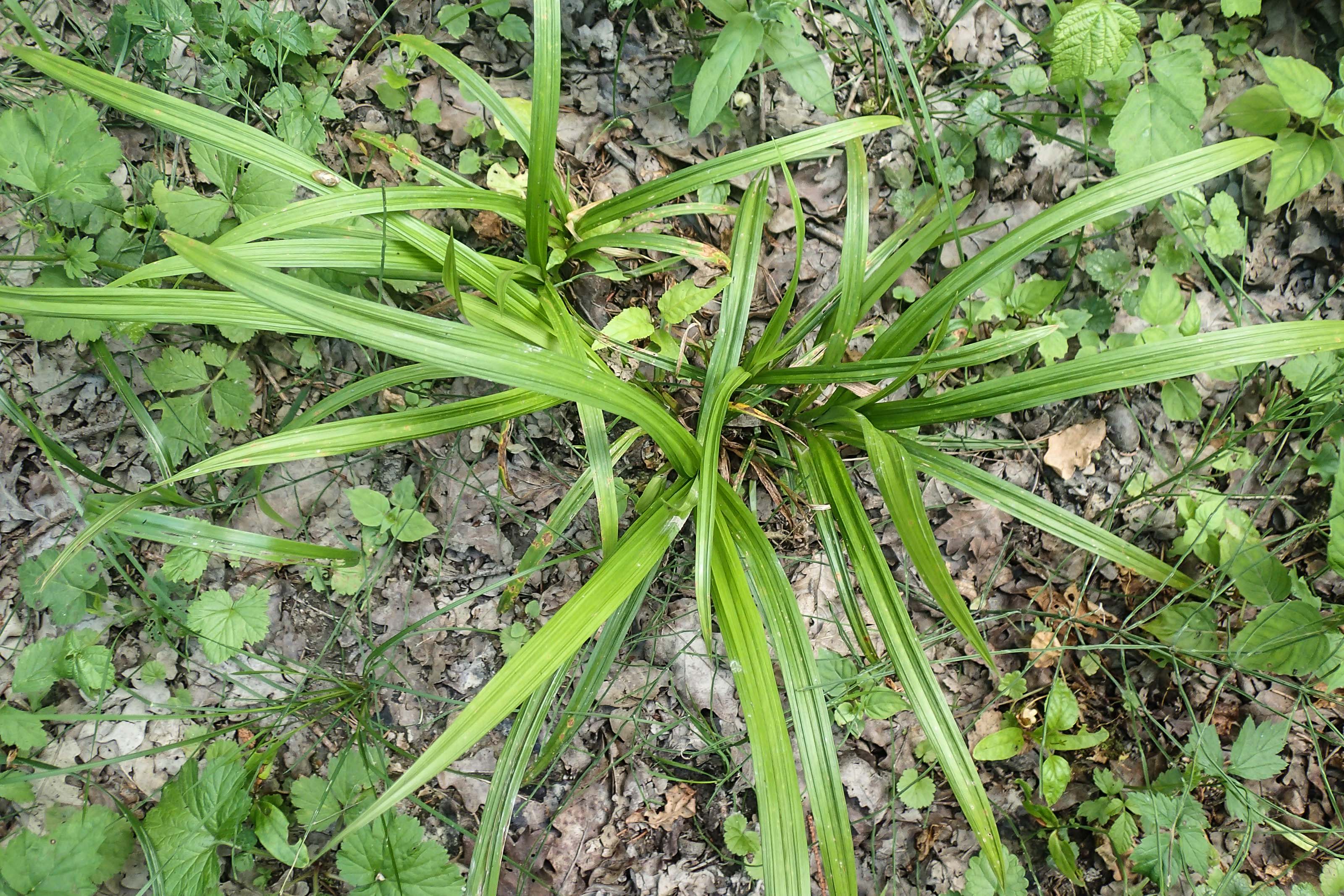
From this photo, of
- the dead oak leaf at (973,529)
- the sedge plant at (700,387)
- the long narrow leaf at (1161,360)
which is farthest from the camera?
the dead oak leaf at (973,529)

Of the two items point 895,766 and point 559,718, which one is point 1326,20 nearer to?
point 895,766

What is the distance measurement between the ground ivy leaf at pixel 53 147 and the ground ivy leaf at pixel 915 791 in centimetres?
206

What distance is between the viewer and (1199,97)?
1.42m

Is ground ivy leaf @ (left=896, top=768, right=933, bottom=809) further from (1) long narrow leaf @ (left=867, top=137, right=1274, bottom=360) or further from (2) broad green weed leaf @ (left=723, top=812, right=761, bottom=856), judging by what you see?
(1) long narrow leaf @ (left=867, top=137, right=1274, bottom=360)

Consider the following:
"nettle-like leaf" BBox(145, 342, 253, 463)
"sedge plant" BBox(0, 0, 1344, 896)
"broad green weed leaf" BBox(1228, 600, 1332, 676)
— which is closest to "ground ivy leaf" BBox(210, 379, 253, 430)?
"nettle-like leaf" BBox(145, 342, 253, 463)

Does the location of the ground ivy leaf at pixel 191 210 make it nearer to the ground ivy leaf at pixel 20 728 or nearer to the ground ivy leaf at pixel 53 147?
the ground ivy leaf at pixel 53 147

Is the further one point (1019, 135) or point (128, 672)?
point (1019, 135)

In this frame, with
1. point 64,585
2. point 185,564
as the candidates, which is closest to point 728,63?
point 185,564

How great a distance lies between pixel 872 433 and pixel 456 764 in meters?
1.14

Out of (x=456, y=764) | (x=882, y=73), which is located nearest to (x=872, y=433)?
(x=882, y=73)

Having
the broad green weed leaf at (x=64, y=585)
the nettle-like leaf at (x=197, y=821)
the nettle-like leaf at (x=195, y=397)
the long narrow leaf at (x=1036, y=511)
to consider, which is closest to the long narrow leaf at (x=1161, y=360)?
the long narrow leaf at (x=1036, y=511)

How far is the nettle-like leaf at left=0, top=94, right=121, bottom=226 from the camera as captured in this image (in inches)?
50.9

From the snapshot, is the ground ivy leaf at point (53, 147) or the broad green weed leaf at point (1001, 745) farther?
the broad green weed leaf at point (1001, 745)

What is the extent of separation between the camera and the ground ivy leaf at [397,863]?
4.33ft
